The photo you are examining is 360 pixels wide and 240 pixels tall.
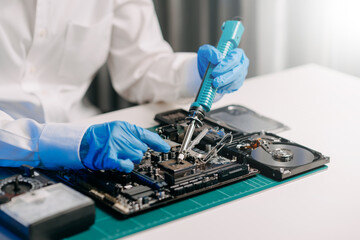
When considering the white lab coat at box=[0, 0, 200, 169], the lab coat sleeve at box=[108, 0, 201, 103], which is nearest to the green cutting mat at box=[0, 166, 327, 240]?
the white lab coat at box=[0, 0, 200, 169]

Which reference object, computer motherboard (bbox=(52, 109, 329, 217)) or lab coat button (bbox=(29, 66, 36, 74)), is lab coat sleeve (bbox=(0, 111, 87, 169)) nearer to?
computer motherboard (bbox=(52, 109, 329, 217))

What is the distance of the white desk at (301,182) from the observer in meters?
1.14

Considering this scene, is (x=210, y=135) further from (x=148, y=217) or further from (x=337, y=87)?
(x=337, y=87)

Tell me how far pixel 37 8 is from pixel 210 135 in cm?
73

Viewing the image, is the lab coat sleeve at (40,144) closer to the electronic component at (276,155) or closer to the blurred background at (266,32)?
the electronic component at (276,155)

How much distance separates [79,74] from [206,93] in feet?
2.19

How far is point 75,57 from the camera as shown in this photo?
76.1 inches

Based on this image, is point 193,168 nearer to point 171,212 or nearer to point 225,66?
point 171,212

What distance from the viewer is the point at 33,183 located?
1.17 metres

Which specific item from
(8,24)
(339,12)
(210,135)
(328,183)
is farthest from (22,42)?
(339,12)

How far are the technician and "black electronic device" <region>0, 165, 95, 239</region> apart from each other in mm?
170

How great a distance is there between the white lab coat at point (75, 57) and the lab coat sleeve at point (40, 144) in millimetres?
90

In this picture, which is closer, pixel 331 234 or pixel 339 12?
pixel 331 234

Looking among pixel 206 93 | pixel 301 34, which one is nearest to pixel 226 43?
pixel 206 93
